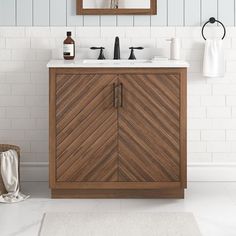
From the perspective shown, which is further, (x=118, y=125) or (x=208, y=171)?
(x=208, y=171)

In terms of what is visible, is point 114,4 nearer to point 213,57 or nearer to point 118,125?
point 213,57

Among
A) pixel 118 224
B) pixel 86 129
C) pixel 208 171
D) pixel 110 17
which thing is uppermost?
pixel 110 17

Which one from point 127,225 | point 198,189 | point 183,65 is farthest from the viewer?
point 198,189

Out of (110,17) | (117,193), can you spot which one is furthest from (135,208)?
(110,17)

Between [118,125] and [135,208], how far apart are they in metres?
0.60

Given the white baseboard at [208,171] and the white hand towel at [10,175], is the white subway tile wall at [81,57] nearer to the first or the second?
the white baseboard at [208,171]

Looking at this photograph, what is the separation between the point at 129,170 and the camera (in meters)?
4.51

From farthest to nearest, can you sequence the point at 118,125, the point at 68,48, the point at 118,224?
the point at 68,48, the point at 118,125, the point at 118,224

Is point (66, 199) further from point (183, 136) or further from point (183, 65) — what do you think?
point (183, 65)

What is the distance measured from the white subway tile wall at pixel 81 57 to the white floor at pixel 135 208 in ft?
1.53

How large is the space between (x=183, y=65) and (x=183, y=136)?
0.50 meters

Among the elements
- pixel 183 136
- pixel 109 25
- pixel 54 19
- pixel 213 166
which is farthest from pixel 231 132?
pixel 54 19

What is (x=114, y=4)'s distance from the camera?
494 centimetres

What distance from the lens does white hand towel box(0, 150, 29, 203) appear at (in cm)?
454
